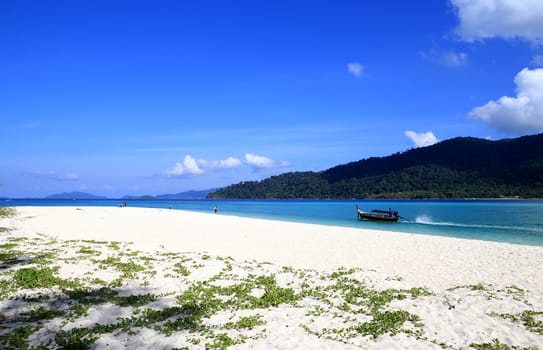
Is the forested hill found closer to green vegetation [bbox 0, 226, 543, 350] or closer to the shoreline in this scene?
the shoreline

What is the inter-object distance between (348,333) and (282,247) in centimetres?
1521

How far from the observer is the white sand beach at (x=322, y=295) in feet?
26.7

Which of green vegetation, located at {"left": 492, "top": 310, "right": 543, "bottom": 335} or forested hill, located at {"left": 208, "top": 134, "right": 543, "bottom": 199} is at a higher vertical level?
forested hill, located at {"left": 208, "top": 134, "right": 543, "bottom": 199}

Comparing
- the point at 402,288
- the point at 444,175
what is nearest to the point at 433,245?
the point at 402,288

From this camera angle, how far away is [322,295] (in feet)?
37.9

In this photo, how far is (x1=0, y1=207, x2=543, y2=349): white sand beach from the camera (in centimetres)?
813

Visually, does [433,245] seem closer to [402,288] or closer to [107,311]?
[402,288]

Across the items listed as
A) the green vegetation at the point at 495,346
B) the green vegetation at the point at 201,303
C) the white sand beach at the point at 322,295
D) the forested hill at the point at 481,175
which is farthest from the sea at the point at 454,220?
the forested hill at the point at 481,175

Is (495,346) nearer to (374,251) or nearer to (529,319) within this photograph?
(529,319)

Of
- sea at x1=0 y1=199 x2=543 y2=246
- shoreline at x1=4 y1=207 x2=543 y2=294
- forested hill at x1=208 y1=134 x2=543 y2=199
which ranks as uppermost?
forested hill at x1=208 y1=134 x2=543 y2=199

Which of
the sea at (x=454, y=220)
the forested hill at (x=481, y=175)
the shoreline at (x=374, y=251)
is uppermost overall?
the forested hill at (x=481, y=175)

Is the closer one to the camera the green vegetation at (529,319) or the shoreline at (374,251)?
the green vegetation at (529,319)

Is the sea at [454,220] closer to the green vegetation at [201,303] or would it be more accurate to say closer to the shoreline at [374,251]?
the shoreline at [374,251]

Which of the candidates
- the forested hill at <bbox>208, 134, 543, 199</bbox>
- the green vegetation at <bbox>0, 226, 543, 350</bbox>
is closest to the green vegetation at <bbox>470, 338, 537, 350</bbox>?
the green vegetation at <bbox>0, 226, 543, 350</bbox>
